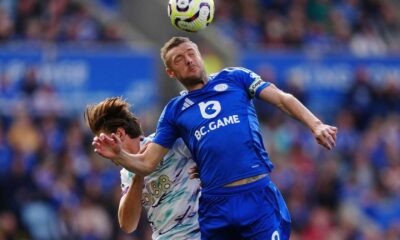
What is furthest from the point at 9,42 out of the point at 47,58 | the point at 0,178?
the point at 0,178

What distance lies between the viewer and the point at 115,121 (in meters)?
7.99

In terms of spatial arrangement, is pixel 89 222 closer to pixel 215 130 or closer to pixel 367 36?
pixel 215 130

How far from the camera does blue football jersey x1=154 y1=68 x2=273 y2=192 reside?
25.6ft

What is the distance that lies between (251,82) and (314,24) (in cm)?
1472

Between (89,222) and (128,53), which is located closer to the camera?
(89,222)

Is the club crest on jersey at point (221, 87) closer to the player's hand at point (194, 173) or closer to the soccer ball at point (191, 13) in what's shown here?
the soccer ball at point (191, 13)

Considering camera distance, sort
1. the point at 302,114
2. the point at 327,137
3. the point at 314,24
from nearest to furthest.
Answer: the point at 327,137 < the point at 302,114 < the point at 314,24

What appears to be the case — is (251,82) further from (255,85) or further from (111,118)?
(111,118)

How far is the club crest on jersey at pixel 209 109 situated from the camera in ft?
25.9

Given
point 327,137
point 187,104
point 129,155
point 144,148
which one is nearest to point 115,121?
point 144,148

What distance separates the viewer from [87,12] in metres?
19.5

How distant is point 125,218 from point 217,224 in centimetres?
68

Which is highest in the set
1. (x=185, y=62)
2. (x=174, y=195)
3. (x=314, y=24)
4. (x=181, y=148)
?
(x=185, y=62)

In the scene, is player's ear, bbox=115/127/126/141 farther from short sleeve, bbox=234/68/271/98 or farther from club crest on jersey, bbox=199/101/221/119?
short sleeve, bbox=234/68/271/98
